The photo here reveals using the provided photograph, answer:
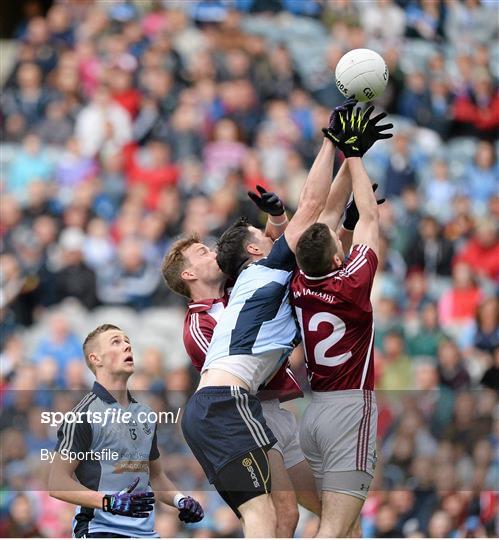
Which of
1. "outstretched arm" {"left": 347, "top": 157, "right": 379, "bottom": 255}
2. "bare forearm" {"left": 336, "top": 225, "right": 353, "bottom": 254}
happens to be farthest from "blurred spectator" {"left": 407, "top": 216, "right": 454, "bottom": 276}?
"outstretched arm" {"left": 347, "top": 157, "right": 379, "bottom": 255}

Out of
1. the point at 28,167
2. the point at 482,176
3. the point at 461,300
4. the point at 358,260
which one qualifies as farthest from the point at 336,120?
the point at 28,167

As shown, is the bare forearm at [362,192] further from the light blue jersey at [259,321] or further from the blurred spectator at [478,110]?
the blurred spectator at [478,110]

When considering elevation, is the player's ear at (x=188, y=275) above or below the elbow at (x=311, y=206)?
below

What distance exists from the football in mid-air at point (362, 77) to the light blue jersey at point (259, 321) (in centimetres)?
104

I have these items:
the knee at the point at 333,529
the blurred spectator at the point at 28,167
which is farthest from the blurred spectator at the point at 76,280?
the knee at the point at 333,529

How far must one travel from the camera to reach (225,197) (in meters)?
14.6

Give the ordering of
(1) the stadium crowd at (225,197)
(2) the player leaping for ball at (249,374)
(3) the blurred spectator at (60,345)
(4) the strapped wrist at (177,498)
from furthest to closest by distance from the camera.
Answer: (3) the blurred spectator at (60,345)
(1) the stadium crowd at (225,197)
(4) the strapped wrist at (177,498)
(2) the player leaping for ball at (249,374)

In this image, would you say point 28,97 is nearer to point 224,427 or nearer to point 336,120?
point 336,120

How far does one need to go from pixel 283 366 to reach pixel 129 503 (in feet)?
3.96

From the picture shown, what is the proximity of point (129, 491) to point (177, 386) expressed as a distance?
181 inches

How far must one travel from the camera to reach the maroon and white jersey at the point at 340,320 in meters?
7.75

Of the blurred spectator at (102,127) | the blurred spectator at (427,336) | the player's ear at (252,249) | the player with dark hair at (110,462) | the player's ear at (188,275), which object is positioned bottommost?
the player with dark hair at (110,462)

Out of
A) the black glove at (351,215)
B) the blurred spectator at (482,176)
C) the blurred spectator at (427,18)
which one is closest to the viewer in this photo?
the black glove at (351,215)

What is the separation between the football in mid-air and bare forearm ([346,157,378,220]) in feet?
1.75
